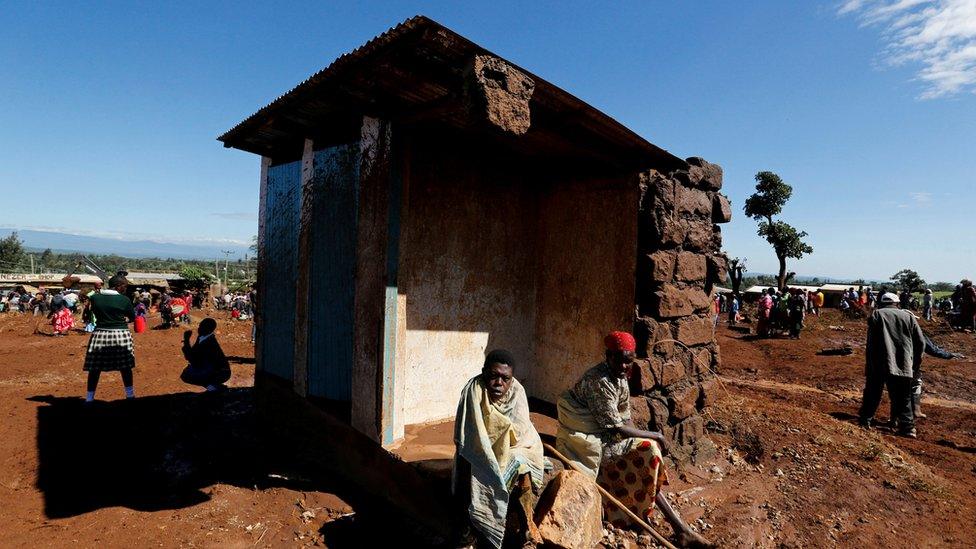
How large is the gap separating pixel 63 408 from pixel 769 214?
37.0 metres

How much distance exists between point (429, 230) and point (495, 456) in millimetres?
2443

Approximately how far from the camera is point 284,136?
5.54m

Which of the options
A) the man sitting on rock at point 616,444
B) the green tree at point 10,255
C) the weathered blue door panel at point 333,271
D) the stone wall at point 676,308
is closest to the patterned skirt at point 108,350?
the weathered blue door panel at point 333,271

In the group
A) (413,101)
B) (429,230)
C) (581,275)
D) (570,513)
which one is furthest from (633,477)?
(413,101)

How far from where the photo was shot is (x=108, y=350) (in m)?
6.31

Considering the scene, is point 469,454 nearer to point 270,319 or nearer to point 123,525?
point 123,525

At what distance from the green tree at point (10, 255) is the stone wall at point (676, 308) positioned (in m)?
64.1

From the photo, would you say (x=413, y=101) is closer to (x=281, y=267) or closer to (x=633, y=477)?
(x=281, y=267)

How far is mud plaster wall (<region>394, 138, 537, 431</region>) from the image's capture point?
189 inches

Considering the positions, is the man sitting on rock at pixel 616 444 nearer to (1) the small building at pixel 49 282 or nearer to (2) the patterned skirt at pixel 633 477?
(2) the patterned skirt at pixel 633 477

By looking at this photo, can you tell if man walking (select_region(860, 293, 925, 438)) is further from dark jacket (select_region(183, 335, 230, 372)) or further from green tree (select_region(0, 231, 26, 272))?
green tree (select_region(0, 231, 26, 272))

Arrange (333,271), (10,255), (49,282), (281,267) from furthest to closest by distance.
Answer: (10,255) < (49,282) < (281,267) < (333,271)

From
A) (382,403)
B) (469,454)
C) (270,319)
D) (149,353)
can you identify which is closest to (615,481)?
(469,454)

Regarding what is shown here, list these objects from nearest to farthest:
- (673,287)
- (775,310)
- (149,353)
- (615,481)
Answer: (615,481)
(673,287)
(149,353)
(775,310)
